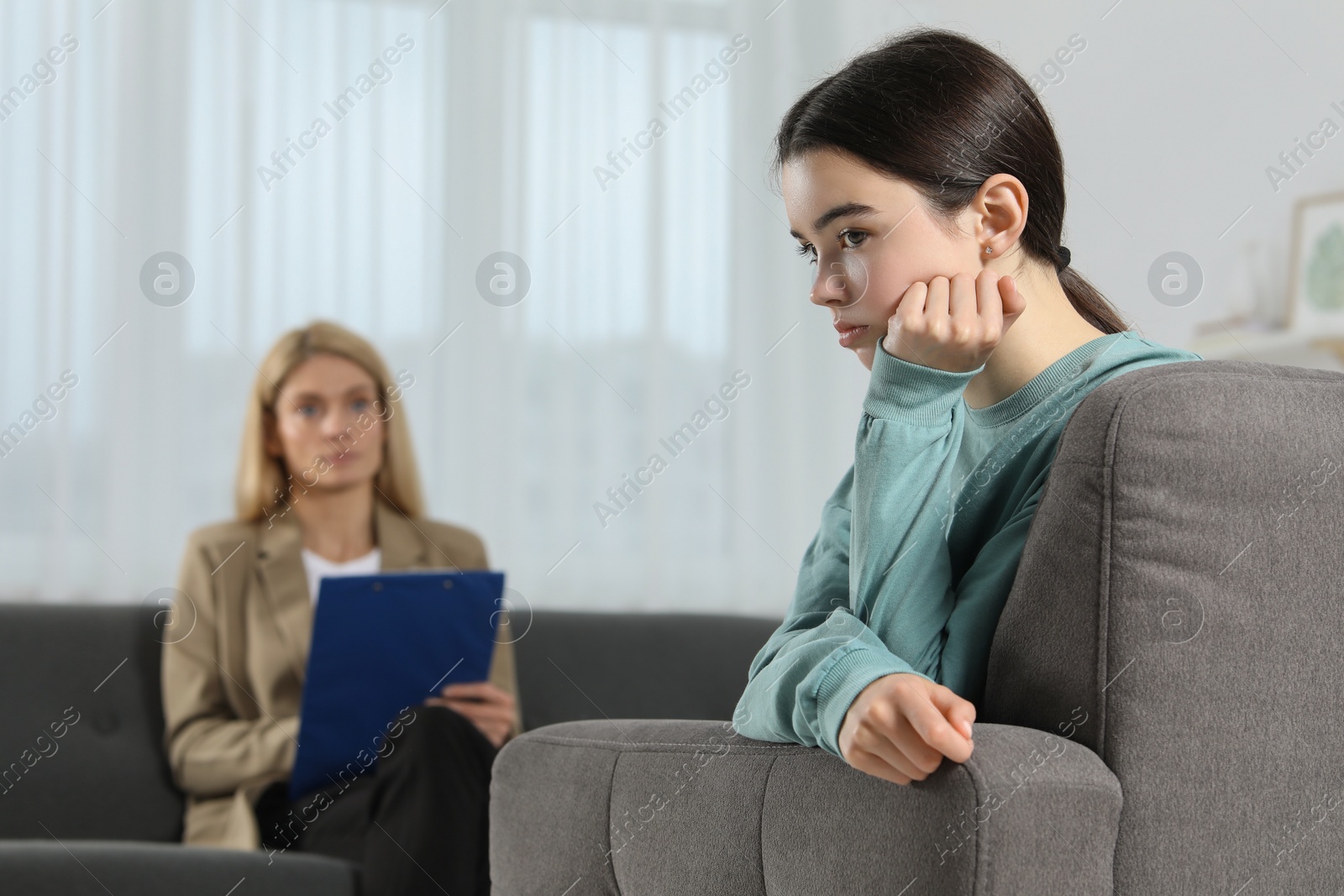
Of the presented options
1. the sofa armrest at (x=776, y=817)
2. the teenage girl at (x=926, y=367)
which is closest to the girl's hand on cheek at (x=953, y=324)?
the teenage girl at (x=926, y=367)

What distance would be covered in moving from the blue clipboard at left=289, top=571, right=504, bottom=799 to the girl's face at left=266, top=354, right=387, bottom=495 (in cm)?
52

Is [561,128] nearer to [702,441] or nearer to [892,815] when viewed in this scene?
[702,441]

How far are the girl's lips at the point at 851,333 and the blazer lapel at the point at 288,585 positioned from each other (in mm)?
1308

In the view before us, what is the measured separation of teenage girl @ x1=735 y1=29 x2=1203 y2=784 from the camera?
689mm

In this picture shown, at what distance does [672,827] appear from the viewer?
2.52 ft

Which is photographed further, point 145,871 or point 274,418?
point 274,418

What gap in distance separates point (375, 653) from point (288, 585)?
1.34 feet

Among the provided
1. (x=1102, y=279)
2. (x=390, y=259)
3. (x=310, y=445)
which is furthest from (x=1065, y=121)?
(x=310, y=445)

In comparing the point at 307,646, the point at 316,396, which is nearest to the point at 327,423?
the point at 316,396

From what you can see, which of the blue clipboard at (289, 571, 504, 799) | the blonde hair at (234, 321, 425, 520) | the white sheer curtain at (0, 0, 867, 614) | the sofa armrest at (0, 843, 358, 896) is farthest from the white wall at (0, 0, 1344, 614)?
the sofa armrest at (0, 843, 358, 896)

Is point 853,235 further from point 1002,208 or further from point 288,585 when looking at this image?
point 288,585

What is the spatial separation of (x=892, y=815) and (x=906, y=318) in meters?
0.31

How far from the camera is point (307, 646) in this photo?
1.94m

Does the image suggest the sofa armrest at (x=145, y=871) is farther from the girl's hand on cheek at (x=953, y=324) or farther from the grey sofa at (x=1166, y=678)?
the girl's hand on cheek at (x=953, y=324)
